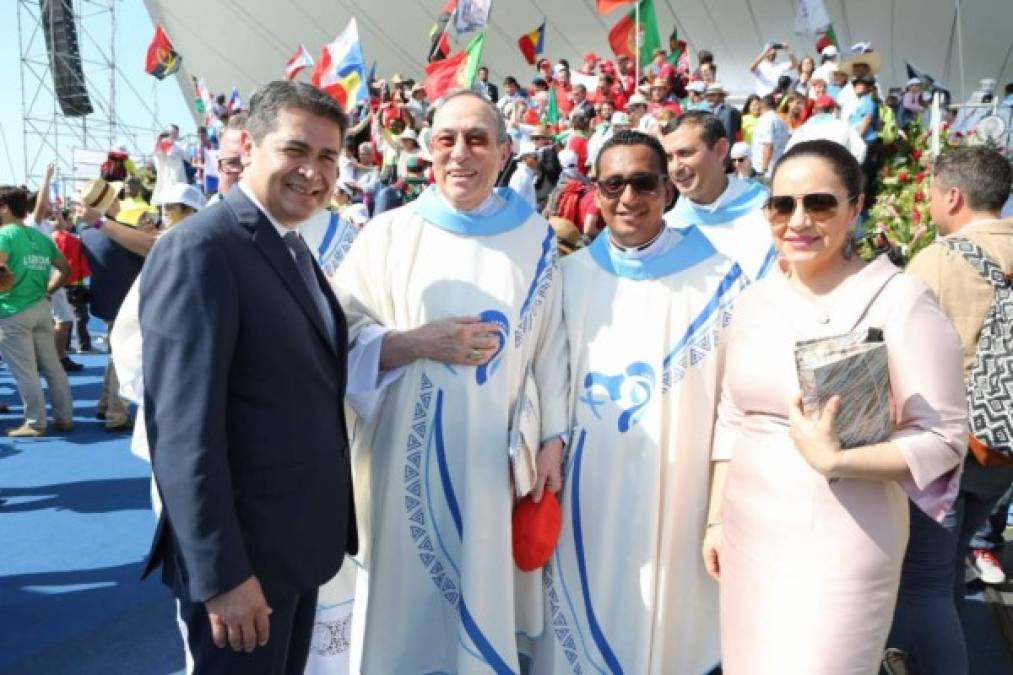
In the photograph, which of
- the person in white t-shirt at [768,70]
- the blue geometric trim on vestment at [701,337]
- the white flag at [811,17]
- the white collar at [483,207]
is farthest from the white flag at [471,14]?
the blue geometric trim on vestment at [701,337]

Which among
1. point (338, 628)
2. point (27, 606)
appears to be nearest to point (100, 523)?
point (27, 606)

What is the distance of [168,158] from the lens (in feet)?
49.2

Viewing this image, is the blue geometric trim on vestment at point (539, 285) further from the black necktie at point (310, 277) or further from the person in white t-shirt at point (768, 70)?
the person in white t-shirt at point (768, 70)

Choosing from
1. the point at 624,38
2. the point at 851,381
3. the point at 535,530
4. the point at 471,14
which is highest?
the point at 624,38

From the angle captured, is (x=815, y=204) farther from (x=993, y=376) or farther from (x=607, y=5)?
(x=607, y=5)

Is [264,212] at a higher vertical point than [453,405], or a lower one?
higher

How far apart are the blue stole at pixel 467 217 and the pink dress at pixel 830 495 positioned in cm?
94

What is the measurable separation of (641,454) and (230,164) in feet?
6.35

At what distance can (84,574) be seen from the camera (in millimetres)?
4031

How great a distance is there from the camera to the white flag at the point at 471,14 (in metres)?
11.9

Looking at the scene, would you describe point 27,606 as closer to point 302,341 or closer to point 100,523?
point 100,523

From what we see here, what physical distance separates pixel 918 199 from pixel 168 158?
1366 centimetres

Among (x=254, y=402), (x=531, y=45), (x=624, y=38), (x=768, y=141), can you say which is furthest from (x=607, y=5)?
(x=531, y=45)

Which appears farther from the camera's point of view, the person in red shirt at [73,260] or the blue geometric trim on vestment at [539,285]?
the person in red shirt at [73,260]
